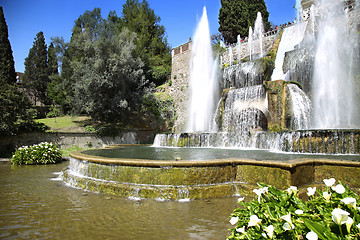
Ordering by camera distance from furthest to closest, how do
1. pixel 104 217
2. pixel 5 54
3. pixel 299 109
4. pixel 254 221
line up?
1. pixel 5 54
2. pixel 299 109
3. pixel 104 217
4. pixel 254 221

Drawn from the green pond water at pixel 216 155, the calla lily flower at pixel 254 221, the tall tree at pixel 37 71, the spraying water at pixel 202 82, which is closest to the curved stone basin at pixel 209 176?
the green pond water at pixel 216 155

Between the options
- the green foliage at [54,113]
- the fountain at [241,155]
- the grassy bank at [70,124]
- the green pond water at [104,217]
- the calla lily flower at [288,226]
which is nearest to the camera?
the calla lily flower at [288,226]

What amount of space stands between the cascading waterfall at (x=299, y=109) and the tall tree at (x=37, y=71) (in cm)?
2950

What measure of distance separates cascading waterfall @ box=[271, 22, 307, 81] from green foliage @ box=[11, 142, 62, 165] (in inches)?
603

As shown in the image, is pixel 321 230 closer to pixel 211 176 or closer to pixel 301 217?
pixel 301 217

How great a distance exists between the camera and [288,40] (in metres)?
19.6

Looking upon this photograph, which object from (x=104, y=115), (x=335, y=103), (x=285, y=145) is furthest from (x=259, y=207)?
(x=104, y=115)

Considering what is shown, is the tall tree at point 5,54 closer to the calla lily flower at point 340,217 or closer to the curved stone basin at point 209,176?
the curved stone basin at point 209,176

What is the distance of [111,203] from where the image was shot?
4.43 meters

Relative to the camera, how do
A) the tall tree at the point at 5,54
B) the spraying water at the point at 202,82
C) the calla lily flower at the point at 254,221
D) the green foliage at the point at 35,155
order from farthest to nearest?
the tall tree at the point at 5,54 < the spraying water at the point at 202,82 < the green foliage at the point at 35,155 < the calla lily flower at the point at 254,221

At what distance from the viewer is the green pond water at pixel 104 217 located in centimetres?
306

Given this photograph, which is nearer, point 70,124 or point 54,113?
point 70,124

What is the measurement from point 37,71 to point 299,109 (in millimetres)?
30999

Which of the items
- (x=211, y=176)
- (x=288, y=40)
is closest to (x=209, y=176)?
(x=211, y=176)
